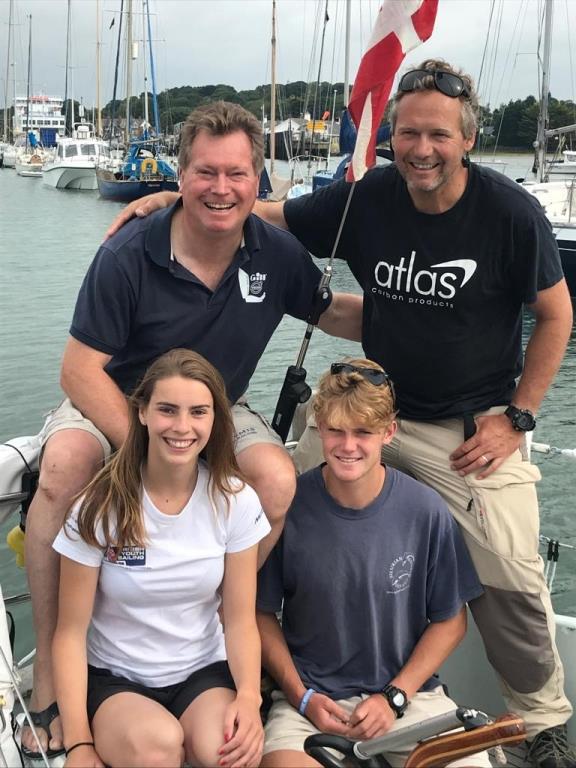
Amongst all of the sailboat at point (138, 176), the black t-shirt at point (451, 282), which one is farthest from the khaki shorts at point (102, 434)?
the sailboat at point (138, 176)

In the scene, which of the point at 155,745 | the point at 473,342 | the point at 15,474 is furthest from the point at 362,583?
the point at 15,474

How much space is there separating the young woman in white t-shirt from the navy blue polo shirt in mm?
438

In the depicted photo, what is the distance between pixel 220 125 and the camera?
111 inches

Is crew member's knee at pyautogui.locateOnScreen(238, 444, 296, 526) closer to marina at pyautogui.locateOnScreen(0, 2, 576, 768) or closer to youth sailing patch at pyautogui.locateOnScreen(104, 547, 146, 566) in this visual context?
marina at pyautogui.locateOnScreen(0, 2, 576, 768)

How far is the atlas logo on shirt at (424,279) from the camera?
3031 millimetres

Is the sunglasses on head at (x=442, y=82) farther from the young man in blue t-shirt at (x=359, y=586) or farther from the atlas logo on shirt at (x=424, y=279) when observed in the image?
the young man in blue t-shirt at (x=359, y=586)

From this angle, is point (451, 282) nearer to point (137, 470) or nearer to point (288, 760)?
point (137, 470)

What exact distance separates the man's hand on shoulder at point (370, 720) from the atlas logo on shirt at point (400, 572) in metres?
0.34

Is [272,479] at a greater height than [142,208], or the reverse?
[142,208]

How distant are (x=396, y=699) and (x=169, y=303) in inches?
60.7

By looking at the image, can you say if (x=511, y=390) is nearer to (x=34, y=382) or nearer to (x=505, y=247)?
(x=505, y=247)

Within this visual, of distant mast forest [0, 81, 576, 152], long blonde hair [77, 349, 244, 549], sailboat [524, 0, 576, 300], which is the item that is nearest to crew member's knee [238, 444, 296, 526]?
long blonde hair [77, 349, 244, 549]

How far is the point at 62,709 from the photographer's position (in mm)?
2311

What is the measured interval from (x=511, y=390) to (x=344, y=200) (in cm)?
106
